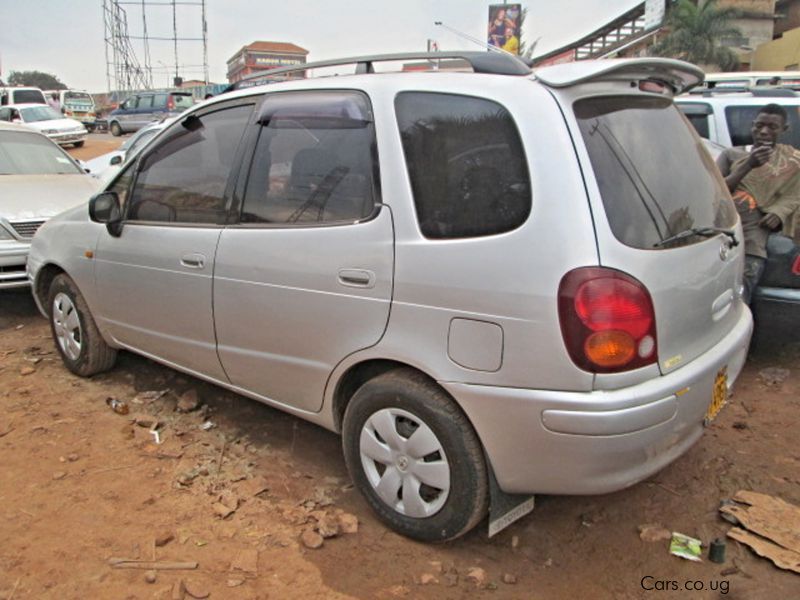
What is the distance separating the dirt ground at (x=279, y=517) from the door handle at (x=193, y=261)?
0.97 meters

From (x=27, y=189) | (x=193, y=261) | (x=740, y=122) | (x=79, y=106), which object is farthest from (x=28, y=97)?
(x=193, y=261)

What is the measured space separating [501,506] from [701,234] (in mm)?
1239

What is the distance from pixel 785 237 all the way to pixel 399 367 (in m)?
2.83

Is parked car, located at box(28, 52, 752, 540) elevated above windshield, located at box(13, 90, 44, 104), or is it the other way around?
windshield, located at box(13, 90, 44, 104)

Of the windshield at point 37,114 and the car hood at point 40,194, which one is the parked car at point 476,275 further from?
the windshield at point 37,114

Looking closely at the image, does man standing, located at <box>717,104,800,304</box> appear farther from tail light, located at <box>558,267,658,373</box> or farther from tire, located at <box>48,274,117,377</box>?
tire, located at <box>48,274,117,377</box>

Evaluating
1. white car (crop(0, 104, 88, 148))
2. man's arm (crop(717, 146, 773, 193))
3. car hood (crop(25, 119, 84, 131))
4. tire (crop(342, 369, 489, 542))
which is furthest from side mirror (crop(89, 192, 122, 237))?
car hood (crop(25, 119, 84, 131))

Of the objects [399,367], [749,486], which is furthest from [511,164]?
[749,486]

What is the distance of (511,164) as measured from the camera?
220 cm

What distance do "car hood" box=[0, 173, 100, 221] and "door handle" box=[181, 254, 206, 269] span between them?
2.95m

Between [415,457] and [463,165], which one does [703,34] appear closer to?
[463,165]

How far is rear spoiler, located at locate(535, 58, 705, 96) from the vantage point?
2230mm

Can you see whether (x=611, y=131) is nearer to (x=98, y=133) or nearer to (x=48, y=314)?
(x=48, y=314)

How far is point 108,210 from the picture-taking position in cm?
358
